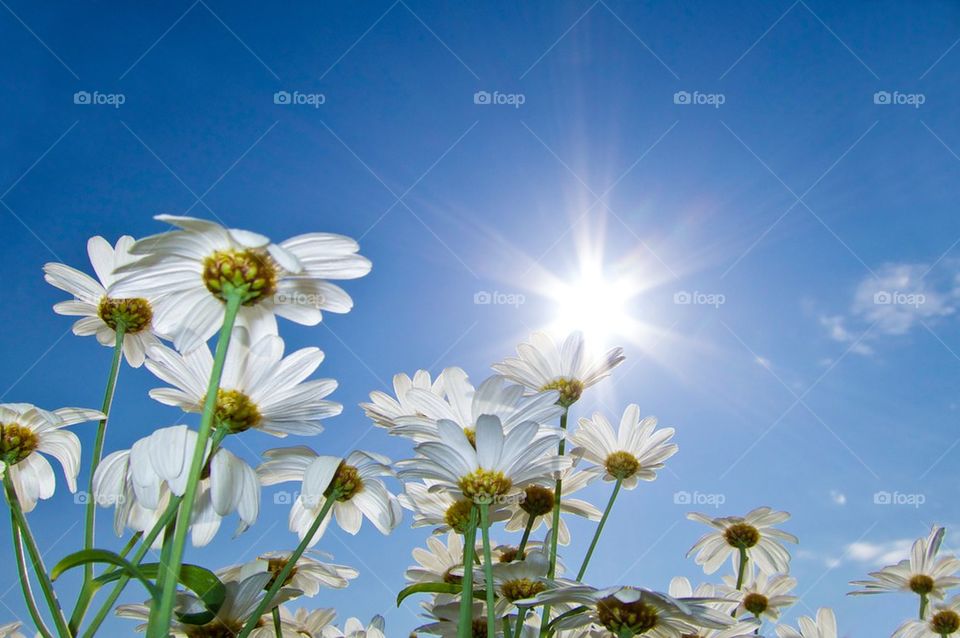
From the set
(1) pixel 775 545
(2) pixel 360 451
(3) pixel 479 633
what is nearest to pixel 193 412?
(2) pixel 360 451

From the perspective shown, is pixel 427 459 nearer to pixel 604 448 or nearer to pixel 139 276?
pixel 139 276

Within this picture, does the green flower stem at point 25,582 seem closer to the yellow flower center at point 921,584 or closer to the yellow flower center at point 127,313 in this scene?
the yellow flower center at point 127,313

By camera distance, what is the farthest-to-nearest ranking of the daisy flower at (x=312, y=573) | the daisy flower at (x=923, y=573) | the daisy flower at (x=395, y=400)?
the daisy flower at (x=923, y=573) < the daisy flower at (x=395, y=400) < the daisy flower at (x=312, y=573)

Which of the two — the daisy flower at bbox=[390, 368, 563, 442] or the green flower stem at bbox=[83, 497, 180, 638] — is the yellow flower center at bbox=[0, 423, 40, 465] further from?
the daisy flower at bbox=[390, 368, 563, 442]

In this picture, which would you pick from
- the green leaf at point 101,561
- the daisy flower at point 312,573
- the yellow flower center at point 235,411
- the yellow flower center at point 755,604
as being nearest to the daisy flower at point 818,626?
the yellow flower center at point 755,604

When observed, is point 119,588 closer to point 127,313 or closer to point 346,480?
point 346,480

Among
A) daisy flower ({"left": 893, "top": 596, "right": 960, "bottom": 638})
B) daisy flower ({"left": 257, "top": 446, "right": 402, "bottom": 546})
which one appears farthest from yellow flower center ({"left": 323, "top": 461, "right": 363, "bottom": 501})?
daisy flower ({"left": 893, "top": 596, "right": 960, "bottom": 638})
